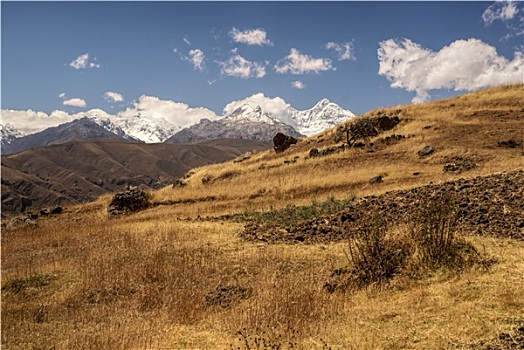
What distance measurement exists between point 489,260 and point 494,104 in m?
33.7

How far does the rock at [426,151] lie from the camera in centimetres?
2830

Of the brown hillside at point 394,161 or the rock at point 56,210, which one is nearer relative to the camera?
the brown hillside at point 394,161

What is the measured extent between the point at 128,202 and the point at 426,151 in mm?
21211

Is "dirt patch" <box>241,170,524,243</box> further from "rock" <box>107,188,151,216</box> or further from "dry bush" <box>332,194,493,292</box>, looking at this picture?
"rock" <box>107,188,151,216</box>

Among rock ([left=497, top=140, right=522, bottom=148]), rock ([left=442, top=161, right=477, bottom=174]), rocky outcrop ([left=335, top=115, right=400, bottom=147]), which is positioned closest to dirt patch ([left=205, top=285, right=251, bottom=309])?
rock ([left=442, top=161, right=477, bottom=174])

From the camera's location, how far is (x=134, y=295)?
10.1 m

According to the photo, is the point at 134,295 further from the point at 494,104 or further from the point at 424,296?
the point at 494,104

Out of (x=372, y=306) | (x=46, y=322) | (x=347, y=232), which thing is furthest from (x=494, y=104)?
(x=46, y=322)

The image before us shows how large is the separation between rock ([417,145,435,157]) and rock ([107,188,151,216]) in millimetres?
19760

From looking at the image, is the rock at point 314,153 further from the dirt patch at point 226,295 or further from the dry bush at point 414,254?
the dirt patch at point 226,295

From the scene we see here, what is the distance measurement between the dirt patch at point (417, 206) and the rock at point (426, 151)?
44.2 ft

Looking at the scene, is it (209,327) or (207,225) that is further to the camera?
(207,225)

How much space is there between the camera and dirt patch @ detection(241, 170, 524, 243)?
1098 centimetres

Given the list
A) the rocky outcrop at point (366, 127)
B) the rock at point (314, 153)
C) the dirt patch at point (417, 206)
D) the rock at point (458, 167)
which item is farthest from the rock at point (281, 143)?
the dirt patch at point (417, 206)
